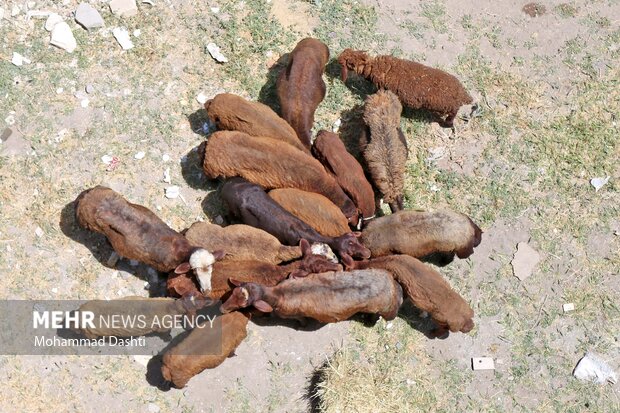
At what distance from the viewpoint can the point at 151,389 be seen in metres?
7.96

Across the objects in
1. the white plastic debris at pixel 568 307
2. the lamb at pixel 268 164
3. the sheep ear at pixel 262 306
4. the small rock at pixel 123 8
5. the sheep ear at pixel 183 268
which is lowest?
the white plastic debris at pixel 568 307

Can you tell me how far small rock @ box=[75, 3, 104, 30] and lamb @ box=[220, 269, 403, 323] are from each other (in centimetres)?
489

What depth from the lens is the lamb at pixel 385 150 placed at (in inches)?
335

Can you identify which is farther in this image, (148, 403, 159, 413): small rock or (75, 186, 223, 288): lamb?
(148, 403, 159, 413): small rock

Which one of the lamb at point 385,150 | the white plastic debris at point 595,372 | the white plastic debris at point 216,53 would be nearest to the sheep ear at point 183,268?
the lamb at point 385,150

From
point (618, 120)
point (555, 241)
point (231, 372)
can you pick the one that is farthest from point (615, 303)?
point (231, 372)

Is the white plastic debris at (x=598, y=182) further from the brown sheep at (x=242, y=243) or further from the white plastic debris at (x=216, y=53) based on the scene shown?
the white plastic debris at (x=216, y=53)

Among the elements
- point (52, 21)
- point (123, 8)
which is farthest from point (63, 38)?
point (123, 8)

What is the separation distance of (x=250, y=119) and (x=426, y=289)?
316cm

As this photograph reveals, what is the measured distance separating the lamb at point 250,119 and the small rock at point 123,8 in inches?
92.2

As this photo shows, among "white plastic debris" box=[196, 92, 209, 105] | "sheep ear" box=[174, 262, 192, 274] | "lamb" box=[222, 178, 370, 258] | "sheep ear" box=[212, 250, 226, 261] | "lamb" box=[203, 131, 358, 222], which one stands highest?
"lamb" box=[203, 131, 358, 222]

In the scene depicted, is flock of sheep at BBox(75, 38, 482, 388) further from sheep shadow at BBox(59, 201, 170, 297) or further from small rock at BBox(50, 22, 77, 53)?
small rock at BBox(50, 22, 77, 53)

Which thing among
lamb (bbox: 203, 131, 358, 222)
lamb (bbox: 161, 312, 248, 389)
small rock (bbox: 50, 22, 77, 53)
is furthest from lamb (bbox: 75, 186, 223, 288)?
small rock (bbox: 50, 22, 77, 53)

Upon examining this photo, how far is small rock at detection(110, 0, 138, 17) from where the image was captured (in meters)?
9.70
